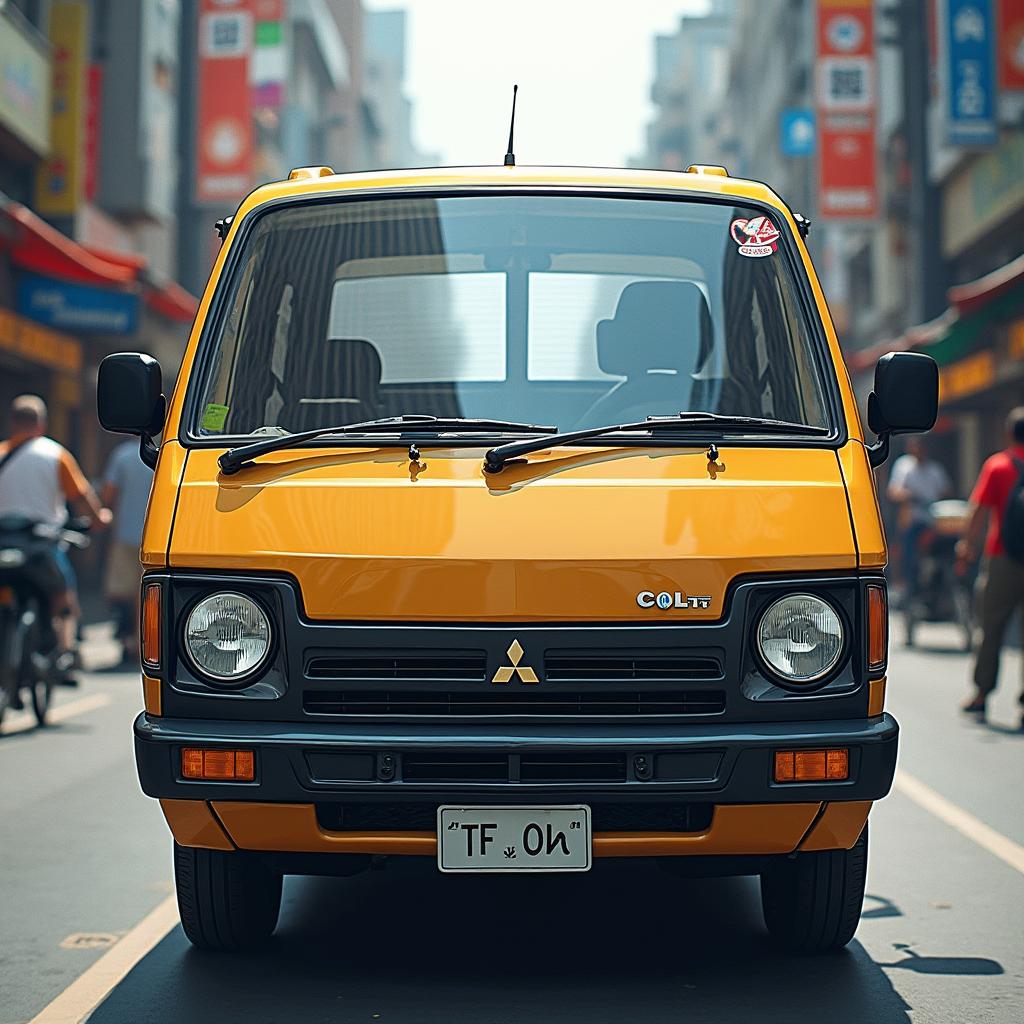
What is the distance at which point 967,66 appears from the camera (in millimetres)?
25969

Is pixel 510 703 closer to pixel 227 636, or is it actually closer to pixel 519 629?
pixel 519 629

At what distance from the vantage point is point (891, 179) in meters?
39.7

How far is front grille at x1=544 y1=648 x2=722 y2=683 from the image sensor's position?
4676mm

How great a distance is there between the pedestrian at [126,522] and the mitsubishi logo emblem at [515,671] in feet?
36.1

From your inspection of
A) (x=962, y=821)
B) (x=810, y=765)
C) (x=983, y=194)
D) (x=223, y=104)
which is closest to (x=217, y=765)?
(x=810, y=765)

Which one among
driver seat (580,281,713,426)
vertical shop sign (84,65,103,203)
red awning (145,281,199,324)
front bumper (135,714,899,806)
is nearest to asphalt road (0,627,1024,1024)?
front bumper (135,714,899,806)

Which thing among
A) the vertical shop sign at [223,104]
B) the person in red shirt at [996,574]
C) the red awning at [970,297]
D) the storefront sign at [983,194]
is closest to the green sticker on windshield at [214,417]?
the person in red shirt at [996,574]

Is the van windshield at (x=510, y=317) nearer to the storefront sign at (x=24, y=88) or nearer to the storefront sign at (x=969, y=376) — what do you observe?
the storefront sign at (x=969, y=376)

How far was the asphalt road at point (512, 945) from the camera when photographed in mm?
4832

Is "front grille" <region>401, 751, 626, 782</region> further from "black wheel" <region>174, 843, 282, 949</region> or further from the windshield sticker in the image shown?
the windshield sticker

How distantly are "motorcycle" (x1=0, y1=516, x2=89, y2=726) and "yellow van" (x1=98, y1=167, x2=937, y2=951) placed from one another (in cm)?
611

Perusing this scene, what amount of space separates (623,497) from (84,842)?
3.49 m

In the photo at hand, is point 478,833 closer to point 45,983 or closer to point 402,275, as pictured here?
point 45,983

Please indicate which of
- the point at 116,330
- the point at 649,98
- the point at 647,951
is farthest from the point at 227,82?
the point at 649,98
